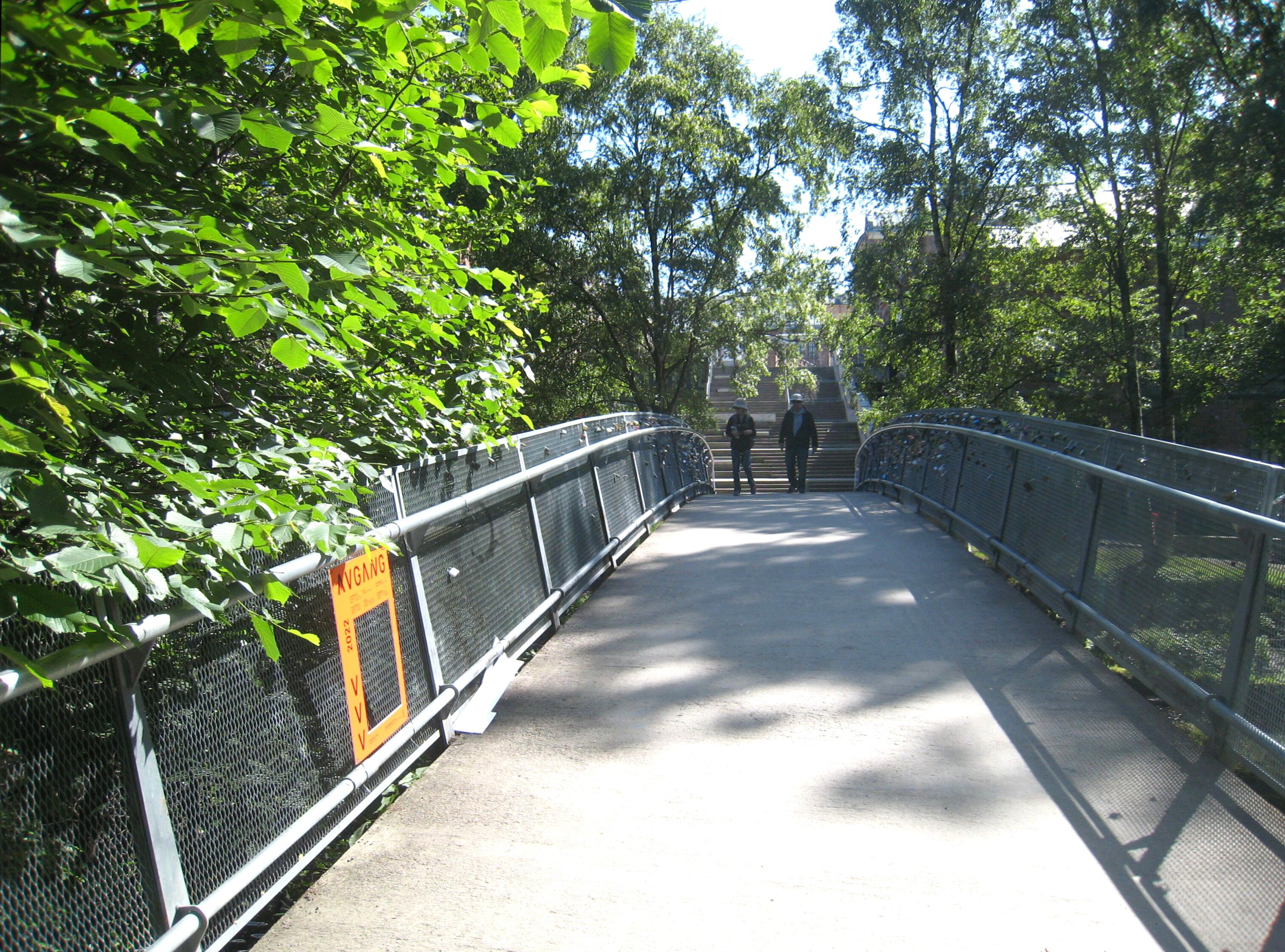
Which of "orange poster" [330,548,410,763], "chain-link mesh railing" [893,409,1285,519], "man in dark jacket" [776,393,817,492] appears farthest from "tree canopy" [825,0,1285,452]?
"orange poster" [330,548,410,763]

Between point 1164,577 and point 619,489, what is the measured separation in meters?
4.89

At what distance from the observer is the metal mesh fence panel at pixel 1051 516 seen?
5906 mm

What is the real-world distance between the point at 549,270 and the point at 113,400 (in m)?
17.7

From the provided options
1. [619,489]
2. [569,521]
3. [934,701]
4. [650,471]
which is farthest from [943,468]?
[934,701]

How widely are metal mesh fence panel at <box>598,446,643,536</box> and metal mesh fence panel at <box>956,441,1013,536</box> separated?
9.93 feet

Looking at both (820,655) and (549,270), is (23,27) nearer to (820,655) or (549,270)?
(820,655)

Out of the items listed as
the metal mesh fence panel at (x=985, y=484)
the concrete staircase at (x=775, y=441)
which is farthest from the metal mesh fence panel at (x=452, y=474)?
the concrete staircase at (x=775, y=441)

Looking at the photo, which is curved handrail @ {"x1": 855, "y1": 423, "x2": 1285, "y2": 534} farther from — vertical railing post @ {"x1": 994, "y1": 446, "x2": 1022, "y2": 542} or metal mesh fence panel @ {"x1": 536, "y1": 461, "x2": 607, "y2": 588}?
metal mesh fence panel @ {"x1": 536, "y1": 461, "x2": 607, "y2": 588}

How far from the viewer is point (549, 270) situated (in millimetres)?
19641

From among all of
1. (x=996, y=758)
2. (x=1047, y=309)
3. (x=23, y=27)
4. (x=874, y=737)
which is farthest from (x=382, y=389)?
(x=1047, y=309)

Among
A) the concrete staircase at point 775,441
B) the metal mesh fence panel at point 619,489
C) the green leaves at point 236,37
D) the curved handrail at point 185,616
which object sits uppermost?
the green leaves at point 236,37

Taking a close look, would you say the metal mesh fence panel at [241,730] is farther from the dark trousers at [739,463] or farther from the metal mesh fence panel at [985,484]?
the dark trousers at [739,463]

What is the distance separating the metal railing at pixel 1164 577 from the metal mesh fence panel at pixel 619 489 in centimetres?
300

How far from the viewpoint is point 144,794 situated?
8.14 feet
